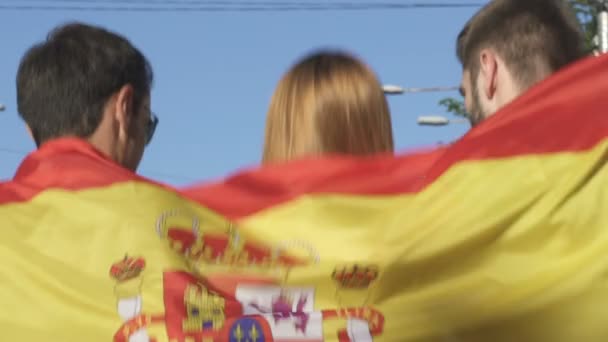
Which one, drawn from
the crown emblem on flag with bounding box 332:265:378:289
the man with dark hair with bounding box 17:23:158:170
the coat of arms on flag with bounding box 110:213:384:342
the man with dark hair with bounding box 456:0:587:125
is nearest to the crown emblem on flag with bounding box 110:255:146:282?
the coat of arms on flag with bounding box 110:213:384:342

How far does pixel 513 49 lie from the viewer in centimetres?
452

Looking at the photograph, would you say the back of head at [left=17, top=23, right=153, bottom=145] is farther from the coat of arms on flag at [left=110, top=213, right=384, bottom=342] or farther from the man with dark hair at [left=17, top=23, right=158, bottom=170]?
the coat of arms on flag at [left=110, top=213, right=384, bottom=342]

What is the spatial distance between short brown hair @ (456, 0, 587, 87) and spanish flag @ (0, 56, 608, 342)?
0.31m

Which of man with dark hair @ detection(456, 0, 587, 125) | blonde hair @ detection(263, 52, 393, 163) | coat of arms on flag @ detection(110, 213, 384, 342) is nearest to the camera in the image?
coat of arms on flag @ detection(110, 213, 384, 342)

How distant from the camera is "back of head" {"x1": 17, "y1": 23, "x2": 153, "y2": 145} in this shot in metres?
4.55

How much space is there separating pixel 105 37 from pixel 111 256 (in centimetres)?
98

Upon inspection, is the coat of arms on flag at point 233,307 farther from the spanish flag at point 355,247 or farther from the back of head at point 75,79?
the back of head at point 75,79

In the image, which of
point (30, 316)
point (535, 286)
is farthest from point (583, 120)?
point (30, 316)

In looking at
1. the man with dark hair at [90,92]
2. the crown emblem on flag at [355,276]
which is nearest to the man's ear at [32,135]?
the man with dark hair at [90,92]

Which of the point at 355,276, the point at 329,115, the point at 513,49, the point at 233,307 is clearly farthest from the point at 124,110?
the point at 513,49

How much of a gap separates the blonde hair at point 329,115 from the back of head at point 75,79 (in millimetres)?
549

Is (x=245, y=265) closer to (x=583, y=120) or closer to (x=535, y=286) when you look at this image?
(x=535, y=286)

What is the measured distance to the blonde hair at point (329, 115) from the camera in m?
4.25

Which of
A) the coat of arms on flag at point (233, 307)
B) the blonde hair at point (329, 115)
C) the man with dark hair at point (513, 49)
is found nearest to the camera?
the coat of arms on flag at point (233, 307)
